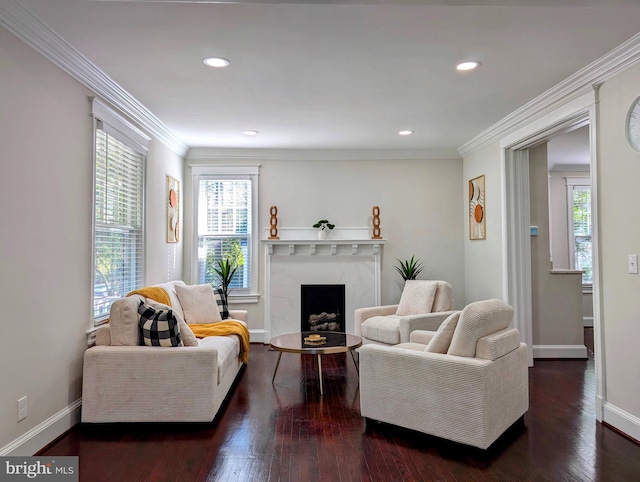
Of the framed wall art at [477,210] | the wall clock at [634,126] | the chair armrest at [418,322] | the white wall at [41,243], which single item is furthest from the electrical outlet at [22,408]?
the framed wall art at [477,210]

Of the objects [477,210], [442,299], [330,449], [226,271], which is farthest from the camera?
[226,271]

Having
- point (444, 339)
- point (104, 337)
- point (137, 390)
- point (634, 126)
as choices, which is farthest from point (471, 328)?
point (104, 337)

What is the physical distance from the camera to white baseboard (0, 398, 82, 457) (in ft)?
8.17

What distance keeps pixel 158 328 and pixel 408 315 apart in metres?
2.77

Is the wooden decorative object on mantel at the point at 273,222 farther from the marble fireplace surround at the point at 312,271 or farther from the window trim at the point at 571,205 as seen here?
the window trim at the point at 571,205

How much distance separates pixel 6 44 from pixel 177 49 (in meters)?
0.94

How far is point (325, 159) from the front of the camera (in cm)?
605

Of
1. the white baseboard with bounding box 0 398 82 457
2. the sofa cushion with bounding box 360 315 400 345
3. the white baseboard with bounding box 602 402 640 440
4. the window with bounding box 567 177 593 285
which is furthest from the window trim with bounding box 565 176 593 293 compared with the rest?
the white baseboard with bounding box 0 398 82 457

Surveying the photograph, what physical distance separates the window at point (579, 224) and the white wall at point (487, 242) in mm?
2775

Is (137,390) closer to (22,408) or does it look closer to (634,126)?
(22,408)

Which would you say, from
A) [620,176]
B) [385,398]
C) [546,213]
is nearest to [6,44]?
[385,398]

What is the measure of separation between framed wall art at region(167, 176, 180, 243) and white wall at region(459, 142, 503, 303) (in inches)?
147

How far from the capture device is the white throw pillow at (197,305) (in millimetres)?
4559

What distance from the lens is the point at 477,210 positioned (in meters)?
5.55
